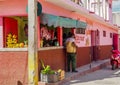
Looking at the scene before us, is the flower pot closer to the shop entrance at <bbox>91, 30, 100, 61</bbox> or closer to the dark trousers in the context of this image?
the dark trousers

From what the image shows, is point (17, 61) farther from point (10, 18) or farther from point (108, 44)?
point (108, 44)

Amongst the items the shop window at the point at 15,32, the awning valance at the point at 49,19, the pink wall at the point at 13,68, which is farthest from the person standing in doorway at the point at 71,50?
the pink wall at the point at 13,68

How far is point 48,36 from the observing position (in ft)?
44.2

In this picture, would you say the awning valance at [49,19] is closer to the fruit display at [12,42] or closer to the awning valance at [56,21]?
the awning valance at [56,21]

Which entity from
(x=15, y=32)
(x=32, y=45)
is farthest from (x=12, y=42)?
(x=32, y=45)

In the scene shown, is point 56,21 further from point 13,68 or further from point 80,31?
point 80,31

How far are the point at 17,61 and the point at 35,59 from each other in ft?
8.27

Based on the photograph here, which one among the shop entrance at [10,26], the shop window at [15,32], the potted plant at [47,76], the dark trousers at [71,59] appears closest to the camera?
the potted plant at [47,76]

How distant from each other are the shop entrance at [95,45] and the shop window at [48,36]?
27.4ft

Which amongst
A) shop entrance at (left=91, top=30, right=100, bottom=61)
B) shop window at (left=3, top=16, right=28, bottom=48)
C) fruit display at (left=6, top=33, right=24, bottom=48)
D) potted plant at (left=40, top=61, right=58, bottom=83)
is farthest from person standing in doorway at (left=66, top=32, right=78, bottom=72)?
shop entrance at (left=91, top=30, right=100, bottom=61)

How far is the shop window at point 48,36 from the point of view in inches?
502

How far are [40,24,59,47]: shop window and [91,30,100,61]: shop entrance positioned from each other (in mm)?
8338

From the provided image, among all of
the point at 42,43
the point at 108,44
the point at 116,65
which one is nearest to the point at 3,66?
the point at 42,43

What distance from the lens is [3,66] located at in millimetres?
11602
